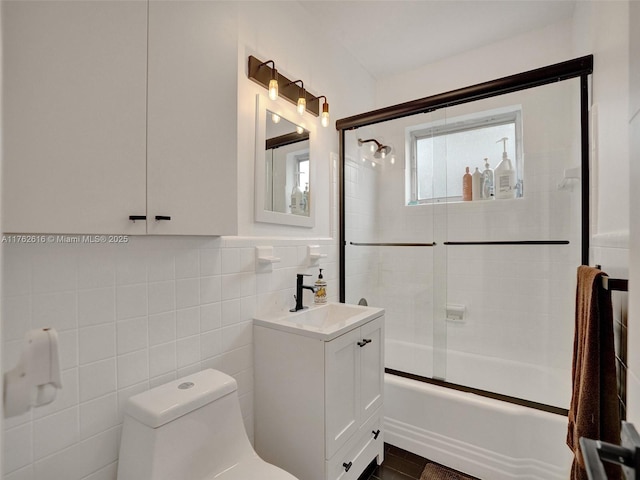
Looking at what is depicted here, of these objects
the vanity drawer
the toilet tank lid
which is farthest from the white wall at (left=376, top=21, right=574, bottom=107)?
the toilet tank lid

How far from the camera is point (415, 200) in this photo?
2.58 metres

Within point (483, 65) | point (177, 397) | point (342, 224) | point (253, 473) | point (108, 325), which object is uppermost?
point (483, 65)

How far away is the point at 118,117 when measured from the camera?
1.00 metres

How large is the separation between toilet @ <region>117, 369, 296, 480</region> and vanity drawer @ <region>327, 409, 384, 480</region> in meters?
0.34

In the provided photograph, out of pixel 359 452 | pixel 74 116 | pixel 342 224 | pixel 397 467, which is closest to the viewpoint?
pixel 74 116

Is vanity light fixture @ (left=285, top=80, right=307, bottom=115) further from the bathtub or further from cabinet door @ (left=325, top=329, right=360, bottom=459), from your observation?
the bathtub

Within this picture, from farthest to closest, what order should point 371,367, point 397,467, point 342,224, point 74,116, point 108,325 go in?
point 342,224, point 397,467, point 371,367, point 108,325, point 74,116

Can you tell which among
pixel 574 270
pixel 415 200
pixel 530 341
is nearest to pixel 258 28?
pixel 415 200

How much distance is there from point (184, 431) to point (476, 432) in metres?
1.52

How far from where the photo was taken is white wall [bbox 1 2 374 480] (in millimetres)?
988

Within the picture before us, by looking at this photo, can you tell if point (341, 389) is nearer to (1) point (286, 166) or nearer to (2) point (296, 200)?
(2) point (296, 200)

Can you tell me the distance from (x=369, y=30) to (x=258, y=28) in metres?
0.94

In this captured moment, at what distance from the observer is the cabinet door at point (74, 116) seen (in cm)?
81

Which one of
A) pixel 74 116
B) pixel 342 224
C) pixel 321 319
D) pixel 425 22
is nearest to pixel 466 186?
pixel 342 224
